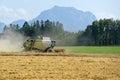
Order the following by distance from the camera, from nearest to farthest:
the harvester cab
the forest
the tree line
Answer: the harvester cab, the forest, the tree line

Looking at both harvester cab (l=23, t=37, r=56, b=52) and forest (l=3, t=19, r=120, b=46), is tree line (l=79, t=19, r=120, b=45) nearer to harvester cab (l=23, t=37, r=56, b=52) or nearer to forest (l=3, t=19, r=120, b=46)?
forest (l=3, t=19, r=120, b=46)

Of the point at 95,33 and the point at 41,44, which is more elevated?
the point at 95,33

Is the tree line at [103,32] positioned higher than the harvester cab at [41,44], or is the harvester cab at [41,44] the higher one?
the tree line at [103,32]

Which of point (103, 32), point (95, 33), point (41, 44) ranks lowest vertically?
point (41, 44)

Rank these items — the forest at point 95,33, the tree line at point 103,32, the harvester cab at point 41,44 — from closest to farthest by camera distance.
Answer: the harvester cab at point 41,44
the forest at point 95,33
the tree line at point 103,32

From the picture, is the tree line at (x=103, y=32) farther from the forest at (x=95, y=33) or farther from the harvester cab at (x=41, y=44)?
the harvester cab at (x=41, y=44)

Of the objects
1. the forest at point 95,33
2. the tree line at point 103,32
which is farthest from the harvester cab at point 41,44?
the tree line at point 103,32

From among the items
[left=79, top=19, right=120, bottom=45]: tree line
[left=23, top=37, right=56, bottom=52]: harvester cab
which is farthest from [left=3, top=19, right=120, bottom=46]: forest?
[left=23, top=37, right=56, bottom=52]: harvester cab

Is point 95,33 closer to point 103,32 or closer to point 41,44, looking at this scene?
point 103,32

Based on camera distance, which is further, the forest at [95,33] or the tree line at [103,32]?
the tree line at [103,32]

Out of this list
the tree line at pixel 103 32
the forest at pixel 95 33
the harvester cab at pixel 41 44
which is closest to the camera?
the harvester cab at pixel 41 44

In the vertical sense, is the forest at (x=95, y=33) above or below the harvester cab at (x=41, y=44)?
above

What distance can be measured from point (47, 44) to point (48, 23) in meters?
92.0

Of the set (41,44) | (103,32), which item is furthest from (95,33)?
(41,44)
